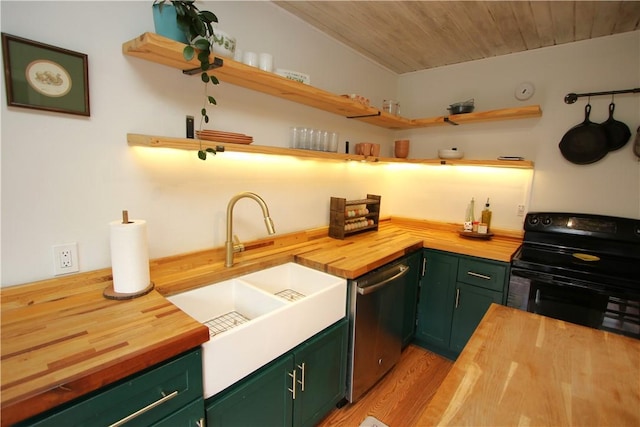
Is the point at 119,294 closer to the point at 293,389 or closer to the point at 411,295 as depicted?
the point at 293,389

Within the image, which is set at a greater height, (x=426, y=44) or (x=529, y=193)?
(x=426, y=44)

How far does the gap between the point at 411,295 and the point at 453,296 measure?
315mm

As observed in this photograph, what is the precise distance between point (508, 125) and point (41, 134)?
123 inches

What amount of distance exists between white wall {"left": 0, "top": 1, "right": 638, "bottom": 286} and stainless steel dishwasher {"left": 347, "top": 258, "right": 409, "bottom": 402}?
29.2 inches

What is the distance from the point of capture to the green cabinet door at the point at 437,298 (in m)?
2.36

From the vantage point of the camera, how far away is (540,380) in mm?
840

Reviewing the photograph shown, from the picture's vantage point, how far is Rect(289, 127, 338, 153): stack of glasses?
81.4 inches

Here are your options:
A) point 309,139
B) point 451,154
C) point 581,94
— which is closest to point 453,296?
point 451,154

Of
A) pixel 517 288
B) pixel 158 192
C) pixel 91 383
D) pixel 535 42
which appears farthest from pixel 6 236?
pixel 535 42

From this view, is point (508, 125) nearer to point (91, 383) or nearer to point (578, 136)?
point (578, 136)

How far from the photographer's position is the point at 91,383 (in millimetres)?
785

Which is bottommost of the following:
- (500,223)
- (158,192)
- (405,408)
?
(405,408)

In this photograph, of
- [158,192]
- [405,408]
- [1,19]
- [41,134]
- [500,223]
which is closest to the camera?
[1,19]

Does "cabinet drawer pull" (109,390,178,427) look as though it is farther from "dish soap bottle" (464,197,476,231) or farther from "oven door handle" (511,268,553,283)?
"dish soap bottle" (464,197,476,231)
